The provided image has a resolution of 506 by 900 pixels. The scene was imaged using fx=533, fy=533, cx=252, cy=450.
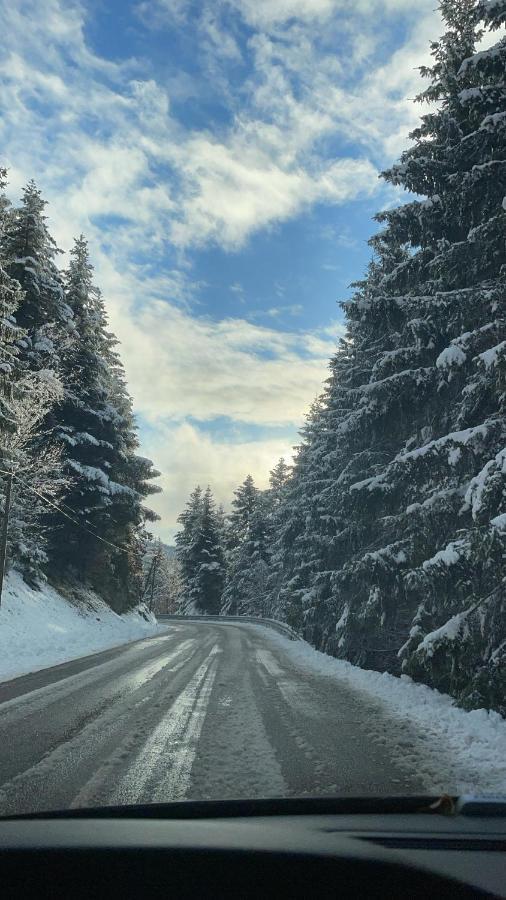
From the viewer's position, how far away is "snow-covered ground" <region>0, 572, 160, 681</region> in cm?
1404

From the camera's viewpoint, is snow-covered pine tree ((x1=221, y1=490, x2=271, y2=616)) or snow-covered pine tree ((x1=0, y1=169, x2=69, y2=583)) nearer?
snow-covered pine tree ((x1=0, y1=169, x2=69, y2=583))

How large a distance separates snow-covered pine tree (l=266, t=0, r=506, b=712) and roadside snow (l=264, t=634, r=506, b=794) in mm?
438

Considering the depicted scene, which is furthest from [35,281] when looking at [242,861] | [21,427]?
[242,861]

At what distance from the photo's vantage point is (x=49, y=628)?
774 inches

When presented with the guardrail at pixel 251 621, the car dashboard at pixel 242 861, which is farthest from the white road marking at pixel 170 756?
the guardrail at pixel 251 621

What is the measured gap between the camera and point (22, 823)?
200 centimetres

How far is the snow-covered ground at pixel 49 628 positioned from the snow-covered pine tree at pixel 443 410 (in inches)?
328

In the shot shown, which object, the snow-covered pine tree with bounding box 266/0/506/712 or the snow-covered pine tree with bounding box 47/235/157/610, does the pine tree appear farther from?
the snow-covered pine tree with bounding box 266/0/506/712

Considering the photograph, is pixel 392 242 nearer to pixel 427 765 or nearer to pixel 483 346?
pixel 483 346

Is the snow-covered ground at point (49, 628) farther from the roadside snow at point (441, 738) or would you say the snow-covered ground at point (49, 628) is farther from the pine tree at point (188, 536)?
the pine tree at point (188, 536)

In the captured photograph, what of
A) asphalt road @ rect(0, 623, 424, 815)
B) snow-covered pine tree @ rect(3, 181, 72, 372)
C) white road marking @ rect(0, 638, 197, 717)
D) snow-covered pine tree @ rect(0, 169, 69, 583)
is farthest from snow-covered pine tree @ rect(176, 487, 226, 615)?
asphalt road @ rect(0, 623, 424, 815)

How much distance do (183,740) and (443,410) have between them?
29.2 feet

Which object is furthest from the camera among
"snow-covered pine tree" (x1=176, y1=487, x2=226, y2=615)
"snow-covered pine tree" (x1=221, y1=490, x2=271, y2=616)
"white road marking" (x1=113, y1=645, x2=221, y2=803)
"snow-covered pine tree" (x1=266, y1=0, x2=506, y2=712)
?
"snow-covered pine tree" (x1=176, y1=487, x2=226, y2=615)

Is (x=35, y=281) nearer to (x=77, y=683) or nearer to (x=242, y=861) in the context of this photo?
(x=77, y=683)
